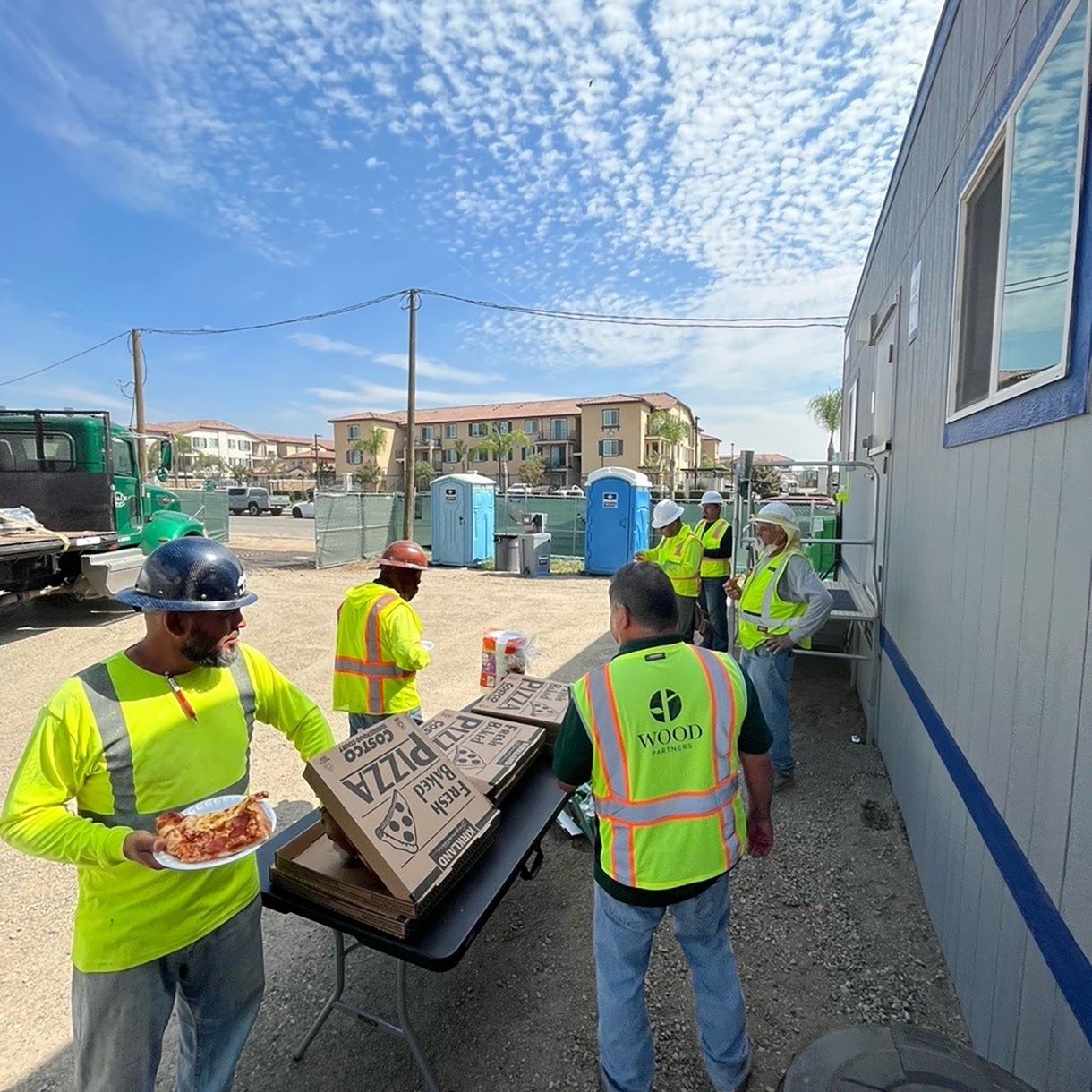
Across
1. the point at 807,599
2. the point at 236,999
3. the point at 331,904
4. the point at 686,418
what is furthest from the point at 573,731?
the point at 686,418

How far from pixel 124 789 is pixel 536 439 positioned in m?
69.5

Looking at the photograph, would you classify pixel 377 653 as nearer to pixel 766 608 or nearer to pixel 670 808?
pixel 670 808

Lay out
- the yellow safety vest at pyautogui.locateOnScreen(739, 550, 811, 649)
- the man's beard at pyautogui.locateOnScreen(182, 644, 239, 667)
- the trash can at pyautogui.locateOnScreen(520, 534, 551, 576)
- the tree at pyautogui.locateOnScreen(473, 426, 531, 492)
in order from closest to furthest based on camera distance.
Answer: the man's beard at pyautogui.locateOnScreen(182, 644, 239, 667), the yellow safety vest at pyautogui.locateOnScreen(739, 550, 811, 649), the trash can at pyautogui.locateOnScreen(520, 534, 551, 576), the tree at pyautogui.locateOnScreen(473, 426, 531, 492)

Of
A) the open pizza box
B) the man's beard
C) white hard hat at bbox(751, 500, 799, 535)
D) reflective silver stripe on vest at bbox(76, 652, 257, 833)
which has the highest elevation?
white hard hat at bbox(751, 500, 799, 535)

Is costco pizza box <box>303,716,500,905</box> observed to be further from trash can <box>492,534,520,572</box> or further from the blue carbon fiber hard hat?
trash can <box>492,534,520,572</box>

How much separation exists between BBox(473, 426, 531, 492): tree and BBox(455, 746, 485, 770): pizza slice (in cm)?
6302

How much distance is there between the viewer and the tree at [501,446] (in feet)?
220

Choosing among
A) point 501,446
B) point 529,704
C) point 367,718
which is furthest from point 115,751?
point 501,446

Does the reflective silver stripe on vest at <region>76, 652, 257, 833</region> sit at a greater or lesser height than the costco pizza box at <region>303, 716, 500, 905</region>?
greater

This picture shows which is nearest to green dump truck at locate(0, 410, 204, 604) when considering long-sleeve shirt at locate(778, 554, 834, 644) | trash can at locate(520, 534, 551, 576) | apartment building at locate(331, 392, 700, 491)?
trash can at locate(520, 534, 551, 576)

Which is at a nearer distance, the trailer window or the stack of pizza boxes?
the stack of pizza boxes

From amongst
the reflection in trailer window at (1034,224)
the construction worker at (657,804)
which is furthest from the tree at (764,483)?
the construction worker at (657,804)

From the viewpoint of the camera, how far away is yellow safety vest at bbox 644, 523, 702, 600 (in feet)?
24.2

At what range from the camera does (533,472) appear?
64562mm
